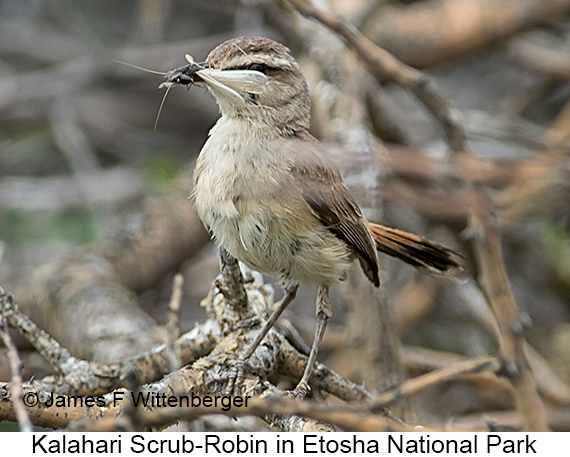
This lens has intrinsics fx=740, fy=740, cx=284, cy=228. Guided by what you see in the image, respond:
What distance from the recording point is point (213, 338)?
2758mm

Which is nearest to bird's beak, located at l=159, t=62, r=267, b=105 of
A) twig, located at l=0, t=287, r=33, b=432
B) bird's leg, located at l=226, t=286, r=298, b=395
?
bird's leg, located at l=226, t=286, r=298, b=395

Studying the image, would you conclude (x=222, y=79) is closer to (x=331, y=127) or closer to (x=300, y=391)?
(x=300, y=391)

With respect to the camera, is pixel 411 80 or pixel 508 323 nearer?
pixel 508 323

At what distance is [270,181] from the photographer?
2.67 metres

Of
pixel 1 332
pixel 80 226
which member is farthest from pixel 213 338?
pixel 80 226

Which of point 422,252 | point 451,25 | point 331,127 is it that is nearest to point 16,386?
point 422,252

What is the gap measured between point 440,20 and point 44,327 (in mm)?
4073

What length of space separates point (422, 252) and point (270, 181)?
948 millimetres

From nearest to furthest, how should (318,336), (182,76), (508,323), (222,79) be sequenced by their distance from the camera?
(508,323)
(182,76)
(222,79)
(318,336)

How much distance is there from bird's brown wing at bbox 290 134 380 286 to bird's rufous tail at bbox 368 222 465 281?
21 cm

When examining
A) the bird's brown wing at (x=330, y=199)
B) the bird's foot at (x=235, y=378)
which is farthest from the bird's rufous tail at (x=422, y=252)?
the bird's foot at (x=235, y=378)

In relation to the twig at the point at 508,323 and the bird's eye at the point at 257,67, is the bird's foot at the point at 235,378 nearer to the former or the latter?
the twig at the point at 508,323

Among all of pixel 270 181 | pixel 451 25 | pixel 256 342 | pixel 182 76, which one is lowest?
pixel 256 342

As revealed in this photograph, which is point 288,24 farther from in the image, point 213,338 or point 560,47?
point 560,47
